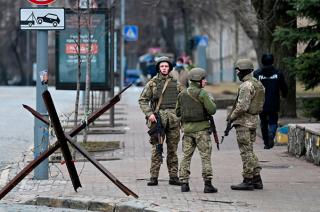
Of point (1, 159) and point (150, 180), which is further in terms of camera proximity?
point (1, 159)

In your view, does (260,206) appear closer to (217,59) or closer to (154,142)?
(154,142)

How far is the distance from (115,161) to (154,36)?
60.4m

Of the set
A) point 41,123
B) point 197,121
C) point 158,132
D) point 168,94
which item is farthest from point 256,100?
point 41,123

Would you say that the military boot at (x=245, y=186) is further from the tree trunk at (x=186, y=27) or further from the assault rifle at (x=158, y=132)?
the tree trunk at (x=186, y=27)

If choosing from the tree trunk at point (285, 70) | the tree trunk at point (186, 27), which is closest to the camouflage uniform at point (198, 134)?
the tree trunk at point (285, 70)

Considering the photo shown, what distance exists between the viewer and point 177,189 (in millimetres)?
11633

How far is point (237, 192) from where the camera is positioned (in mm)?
11398

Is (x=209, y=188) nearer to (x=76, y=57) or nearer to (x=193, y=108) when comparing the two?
(x=193, y=108)

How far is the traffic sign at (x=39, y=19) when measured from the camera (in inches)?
490

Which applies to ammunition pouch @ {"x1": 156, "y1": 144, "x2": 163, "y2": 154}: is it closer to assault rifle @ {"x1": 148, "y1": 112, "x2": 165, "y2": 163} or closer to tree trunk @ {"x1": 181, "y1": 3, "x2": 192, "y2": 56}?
assault rifle @ {"x1": 148, "y1": 112, "x2": 165, "y2": 163}

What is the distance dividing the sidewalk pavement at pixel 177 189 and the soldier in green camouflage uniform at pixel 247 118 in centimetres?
22

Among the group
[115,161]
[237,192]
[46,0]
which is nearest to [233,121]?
[237,192]

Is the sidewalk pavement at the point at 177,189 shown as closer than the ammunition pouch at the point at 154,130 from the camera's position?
Yes

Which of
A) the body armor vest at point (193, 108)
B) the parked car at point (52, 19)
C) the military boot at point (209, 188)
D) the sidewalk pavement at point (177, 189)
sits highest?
the parked car at point (52, 19)
